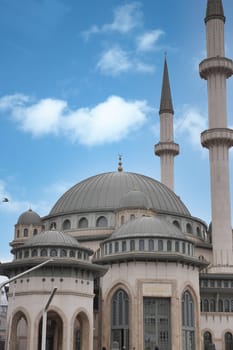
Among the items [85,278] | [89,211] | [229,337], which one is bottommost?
[229,337]

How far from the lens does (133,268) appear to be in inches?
2242

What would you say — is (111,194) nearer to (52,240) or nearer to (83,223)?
(83,223)

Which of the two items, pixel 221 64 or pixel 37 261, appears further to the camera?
pixel 221 64

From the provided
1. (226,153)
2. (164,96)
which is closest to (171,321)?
(226,153)

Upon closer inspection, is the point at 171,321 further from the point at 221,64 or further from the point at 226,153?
the point at 221,64

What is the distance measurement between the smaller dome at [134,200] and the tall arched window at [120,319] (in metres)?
13.1

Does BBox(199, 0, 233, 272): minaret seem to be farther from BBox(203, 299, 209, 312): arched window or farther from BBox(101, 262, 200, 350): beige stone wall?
BBox(101, 262, 200, 350): beige stone wall

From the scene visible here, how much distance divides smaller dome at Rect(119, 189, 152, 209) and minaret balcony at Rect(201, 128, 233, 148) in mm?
10692

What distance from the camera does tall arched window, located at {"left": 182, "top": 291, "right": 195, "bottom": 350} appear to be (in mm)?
56750

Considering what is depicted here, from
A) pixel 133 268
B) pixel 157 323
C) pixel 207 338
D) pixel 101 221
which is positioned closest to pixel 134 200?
pixel 101 221

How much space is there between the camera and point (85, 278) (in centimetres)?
5384

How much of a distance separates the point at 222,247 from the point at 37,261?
2631 cm

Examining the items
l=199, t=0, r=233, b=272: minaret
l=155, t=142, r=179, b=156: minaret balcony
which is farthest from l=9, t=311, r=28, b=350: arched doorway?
l=155, t=142, r=179, b=156: minaret balcony

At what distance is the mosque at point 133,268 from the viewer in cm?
5231
